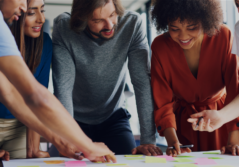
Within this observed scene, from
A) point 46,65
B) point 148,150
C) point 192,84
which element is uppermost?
point 46,65

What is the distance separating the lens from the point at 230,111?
1287 millimetres

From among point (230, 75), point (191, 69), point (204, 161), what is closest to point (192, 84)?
point (191, 69)

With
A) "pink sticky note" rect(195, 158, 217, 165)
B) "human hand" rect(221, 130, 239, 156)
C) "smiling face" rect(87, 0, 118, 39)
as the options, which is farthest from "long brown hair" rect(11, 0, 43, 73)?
"human hand" rect(221, 130, 239, 156)

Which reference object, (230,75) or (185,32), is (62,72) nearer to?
(185,32)

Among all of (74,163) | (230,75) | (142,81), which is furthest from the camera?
(142,81)

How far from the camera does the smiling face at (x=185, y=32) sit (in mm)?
1304

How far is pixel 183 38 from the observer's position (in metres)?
1.33

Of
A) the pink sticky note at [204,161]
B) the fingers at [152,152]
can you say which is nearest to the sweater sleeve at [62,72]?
the fingers at [152,152]

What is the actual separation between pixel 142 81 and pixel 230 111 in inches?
18.2

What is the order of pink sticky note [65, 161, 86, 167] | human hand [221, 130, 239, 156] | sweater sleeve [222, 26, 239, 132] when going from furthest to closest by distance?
sweater sleeve [222, 26, 239, 132]
human hand [221, 130, 239, 156]
pink sticky note [65, 161, 86, 167]

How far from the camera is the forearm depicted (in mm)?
1283

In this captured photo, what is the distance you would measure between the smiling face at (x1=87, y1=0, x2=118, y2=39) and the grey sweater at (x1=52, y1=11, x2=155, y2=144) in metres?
0.07

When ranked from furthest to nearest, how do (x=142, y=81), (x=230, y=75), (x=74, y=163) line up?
(x=142, y=81), (x=230, y=75), (x=74, y=163)

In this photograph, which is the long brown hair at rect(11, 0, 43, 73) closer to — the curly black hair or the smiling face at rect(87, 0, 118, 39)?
the smiling face at rect(87, 0, 118, 39)
